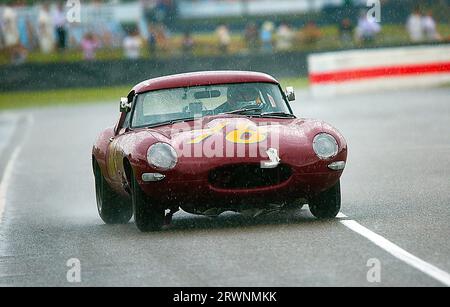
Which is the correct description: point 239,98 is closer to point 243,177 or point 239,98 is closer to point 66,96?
point 243,177

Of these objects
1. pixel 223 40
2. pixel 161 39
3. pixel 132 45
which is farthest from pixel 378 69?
pixel 161 39

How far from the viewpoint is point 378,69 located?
1345 inches

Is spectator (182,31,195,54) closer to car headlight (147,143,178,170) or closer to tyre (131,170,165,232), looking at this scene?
tyre (131,170,165,232)

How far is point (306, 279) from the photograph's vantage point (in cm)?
737

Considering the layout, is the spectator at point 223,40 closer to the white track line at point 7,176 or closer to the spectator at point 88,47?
the spectator at point 88,47

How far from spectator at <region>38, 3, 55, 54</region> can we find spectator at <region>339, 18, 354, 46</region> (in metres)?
9.34

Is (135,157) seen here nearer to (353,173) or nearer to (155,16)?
A: (353,173)

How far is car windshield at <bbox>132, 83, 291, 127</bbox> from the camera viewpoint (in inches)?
426

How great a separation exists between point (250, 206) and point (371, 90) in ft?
81.8

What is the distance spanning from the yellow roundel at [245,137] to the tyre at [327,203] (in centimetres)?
76

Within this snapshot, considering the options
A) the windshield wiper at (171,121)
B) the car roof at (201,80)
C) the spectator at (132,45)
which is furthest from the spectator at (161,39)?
the windshield wiper at (171,121)

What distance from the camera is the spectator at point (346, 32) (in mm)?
41000

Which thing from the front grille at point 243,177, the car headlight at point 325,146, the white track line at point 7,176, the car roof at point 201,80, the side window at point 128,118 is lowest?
the white track line at point 7,176

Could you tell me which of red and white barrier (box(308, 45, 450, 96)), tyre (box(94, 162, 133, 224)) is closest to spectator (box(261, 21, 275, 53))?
red and white barrier (box(308, 45, 450, 96))
